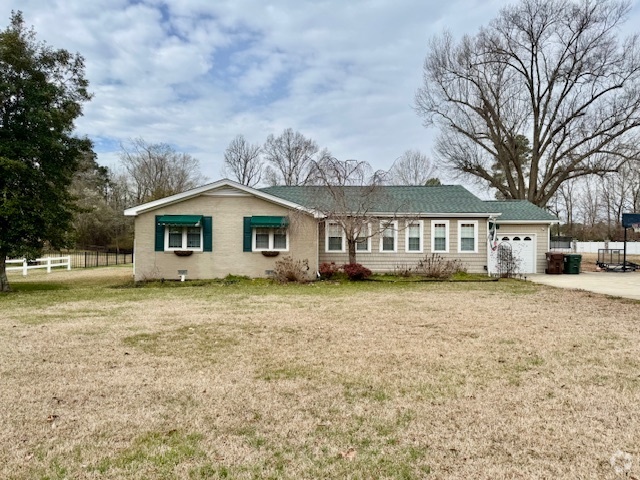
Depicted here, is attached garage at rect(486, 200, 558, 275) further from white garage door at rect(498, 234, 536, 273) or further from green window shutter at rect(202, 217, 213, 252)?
green window shutter at rect(202, 217, 213, 252)

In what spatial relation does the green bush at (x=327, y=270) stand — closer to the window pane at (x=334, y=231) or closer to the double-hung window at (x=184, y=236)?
the window pane at (x=334, y=231)

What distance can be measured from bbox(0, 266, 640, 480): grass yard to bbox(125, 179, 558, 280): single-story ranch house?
700cm

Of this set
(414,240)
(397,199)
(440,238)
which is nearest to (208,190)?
(397,199)

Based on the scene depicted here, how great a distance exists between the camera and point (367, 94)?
20.6 metres

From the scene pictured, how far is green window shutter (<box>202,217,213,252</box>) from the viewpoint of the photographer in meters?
15.1

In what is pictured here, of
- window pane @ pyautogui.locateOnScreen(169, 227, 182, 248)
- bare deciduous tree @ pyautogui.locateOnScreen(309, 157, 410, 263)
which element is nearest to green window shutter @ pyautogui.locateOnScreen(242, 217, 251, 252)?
window pane @ pyautogui.locateOnScreen(169, 227, 182, 248)

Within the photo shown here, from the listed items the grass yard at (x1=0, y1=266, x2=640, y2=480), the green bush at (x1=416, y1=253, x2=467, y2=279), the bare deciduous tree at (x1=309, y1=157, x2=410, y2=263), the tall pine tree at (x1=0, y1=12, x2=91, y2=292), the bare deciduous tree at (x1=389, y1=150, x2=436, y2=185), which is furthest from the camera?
the bare deciduous tree at (x1=389, y1=150, x2=436, y2=185)

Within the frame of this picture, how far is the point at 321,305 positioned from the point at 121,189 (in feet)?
122

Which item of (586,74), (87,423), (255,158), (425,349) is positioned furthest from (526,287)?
(255,158)

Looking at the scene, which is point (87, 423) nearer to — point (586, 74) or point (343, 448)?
point (343, 448)

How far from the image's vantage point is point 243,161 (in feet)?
134

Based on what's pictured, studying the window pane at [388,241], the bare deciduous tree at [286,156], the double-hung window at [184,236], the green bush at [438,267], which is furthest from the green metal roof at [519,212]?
the bare deciduous tree at [286,156]

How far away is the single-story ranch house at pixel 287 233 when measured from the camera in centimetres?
1505

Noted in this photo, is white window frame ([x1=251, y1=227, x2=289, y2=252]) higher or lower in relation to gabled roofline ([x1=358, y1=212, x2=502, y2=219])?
lower
